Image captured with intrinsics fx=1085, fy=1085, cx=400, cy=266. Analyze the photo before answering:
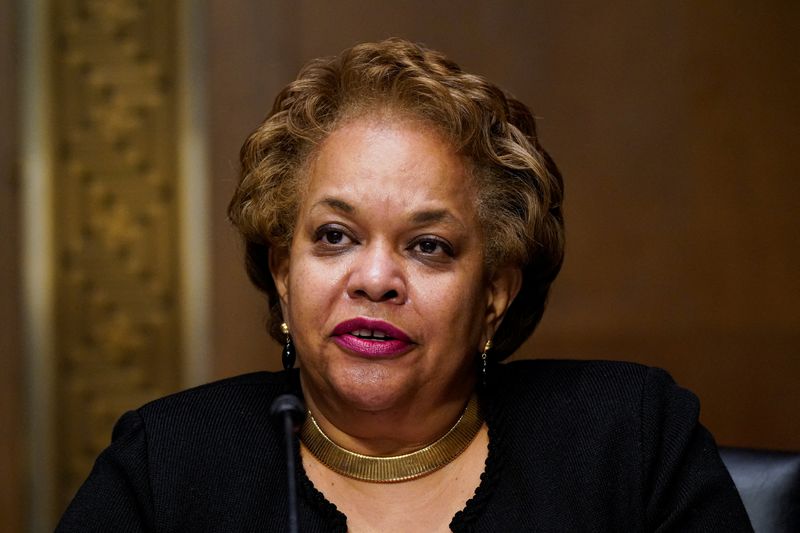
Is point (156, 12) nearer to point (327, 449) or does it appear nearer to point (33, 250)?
point (33, 250)

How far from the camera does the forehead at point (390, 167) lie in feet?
6.06

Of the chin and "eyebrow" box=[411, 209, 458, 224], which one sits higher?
"eyebrow" box=[411, 209, 458, 224]

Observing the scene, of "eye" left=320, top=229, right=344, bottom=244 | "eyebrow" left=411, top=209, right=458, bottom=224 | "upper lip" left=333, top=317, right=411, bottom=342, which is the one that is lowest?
"upper lip" left=333, top=317, right=411, bottom=342

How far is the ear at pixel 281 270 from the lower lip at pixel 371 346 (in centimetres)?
24

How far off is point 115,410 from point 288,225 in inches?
65.8

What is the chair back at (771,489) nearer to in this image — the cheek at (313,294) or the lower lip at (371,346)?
the lower lip at (371,346)

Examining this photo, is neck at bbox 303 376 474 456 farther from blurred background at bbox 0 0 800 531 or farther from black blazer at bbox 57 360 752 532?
blurred background at bbox 0 0 800 531

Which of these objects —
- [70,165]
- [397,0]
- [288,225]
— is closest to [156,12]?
[70,165]

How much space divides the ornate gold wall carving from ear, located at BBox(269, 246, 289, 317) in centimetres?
139

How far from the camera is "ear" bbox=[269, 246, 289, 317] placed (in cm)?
205

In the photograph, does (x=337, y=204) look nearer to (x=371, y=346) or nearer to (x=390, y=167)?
(x=390, y=167)

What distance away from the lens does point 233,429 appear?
196cm

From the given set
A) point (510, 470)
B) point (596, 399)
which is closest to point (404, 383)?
point (510, 470)

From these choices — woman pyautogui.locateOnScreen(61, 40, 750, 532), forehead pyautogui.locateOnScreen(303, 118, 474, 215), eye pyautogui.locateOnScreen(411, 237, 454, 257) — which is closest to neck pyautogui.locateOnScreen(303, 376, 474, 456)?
woman pyautogui.locateOnScreen(61, 40, 750, 532)
